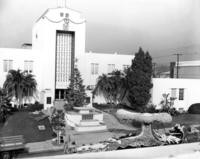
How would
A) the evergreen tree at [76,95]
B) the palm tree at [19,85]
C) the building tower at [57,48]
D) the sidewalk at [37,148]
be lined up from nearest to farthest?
the sidewalk at [37,148] < the evergreen tree at [76,95] < the palm tree at [19,85] < the building tower at [57,48]

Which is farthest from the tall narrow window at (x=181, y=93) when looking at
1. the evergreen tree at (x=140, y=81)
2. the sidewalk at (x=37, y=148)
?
the sidewalk at (x=37, y=148)

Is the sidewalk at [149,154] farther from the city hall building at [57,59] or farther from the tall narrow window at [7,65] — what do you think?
the tall narrow window at [7,65]

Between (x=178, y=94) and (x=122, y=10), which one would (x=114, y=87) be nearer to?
(x=178, y=94)

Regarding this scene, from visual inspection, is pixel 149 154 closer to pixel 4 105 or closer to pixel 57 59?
pixel 4 105

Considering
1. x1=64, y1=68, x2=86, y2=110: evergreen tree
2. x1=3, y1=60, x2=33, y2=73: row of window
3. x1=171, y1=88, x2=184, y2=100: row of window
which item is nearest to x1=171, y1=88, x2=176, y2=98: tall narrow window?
x1=171, y1=88, x2=184, y2=100: row of window

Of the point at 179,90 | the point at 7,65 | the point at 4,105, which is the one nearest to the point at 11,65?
the point at 7,65

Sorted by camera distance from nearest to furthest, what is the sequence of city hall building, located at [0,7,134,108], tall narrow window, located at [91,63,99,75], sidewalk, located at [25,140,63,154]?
sidewalk, located at [25,140,63,154]
city hall building, located at [0,7,134,108]
tall narrow window, located at [91,63,99,75]

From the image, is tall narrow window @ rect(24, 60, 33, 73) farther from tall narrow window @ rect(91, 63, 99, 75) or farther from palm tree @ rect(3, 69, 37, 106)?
tall narrow window @ rect(91, 63, 99, 75)
